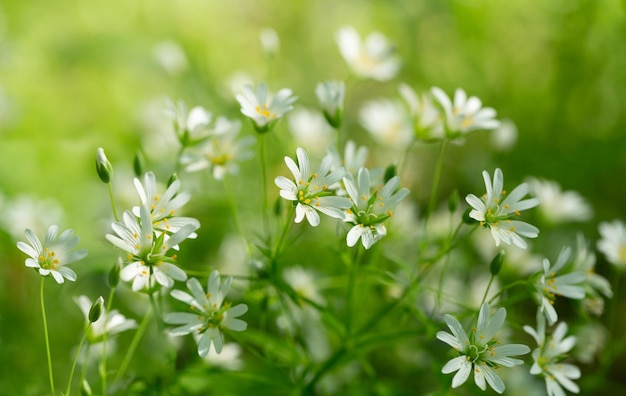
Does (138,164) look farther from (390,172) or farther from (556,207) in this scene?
(556,207)

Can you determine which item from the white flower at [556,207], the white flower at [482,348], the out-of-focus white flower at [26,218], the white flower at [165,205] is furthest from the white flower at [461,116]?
the out-of-focus white flower at [26,218]

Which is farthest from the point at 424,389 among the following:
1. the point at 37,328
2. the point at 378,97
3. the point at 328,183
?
the point at 378,97

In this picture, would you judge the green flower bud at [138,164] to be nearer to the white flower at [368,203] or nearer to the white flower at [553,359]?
the white flower at [368,203]

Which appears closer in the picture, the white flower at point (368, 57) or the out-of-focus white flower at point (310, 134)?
the white flower at point (368, 57)

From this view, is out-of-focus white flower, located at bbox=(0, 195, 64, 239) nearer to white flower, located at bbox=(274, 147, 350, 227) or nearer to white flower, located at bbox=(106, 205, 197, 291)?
white flower, located at bbox=(106, 205, 197, 291)

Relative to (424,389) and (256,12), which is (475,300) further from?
(256,12)

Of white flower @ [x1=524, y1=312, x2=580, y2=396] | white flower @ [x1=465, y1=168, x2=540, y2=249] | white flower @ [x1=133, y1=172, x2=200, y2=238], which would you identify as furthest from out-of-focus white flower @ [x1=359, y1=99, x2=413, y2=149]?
white flower @ [x1=133, y1=172, x2=200, y2=238]
